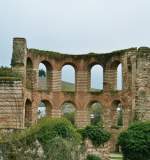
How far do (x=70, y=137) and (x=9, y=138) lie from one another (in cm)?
322

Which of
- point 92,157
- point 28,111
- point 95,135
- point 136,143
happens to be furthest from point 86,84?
point 92,157

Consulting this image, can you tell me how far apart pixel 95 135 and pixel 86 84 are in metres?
15.1

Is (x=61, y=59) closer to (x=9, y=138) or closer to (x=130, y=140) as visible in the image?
(x=130, y=140)

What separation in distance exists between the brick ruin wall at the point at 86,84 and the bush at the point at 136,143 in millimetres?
8443

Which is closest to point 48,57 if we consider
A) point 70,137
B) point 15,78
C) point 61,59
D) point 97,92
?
point 61,59

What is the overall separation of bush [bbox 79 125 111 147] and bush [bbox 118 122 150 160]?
1072 millimetres

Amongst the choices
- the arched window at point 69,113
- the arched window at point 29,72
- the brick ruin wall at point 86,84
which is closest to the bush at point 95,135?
the brick ruin wall at point 86,84

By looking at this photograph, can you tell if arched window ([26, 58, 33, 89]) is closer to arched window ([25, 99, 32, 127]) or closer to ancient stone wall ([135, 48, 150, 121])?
arched window ([25, 99, 32, 127])

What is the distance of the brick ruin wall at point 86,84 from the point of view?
41.4 meters

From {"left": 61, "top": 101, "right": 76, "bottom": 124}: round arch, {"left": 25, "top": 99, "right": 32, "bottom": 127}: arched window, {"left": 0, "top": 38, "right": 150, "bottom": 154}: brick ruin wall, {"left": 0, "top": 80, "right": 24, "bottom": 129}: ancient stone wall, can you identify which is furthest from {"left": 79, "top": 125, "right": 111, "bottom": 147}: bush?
{"left": 61, "top": 101, "right": 76, "bottom": 124}: round arch

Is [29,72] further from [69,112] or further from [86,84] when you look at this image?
[69,112]

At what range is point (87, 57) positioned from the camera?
47.1 metres

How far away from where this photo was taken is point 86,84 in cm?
4656

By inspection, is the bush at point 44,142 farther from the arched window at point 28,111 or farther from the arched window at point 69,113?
the arched window at point 69,113
